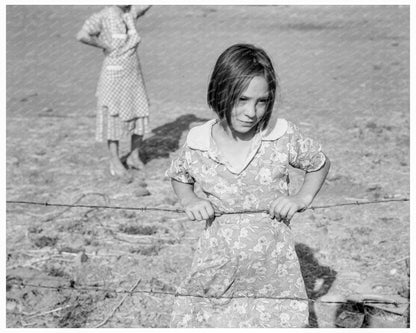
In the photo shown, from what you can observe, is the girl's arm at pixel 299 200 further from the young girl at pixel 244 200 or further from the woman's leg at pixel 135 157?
the woman's leg at pixel 135 157

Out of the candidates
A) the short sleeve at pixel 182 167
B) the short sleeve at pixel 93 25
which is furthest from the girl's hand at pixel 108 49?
the short sleeve at pixel 182 167

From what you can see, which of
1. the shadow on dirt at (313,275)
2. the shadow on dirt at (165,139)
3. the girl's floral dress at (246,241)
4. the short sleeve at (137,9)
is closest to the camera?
the girl's floral dress at (246,241)

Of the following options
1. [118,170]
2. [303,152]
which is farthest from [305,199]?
[118,170]

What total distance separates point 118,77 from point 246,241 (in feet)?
10.6

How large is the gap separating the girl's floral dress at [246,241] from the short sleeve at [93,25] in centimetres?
301

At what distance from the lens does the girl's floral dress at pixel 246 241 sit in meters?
2.07

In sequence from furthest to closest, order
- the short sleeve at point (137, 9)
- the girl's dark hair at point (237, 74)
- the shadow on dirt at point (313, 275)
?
1. the short sleeve at point (137, 9)
2. the shadow on dirt at point (313, 275)
3. the girl's dark hair at point (237, 74)

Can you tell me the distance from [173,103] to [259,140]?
593cm

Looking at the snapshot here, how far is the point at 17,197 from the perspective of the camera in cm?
492

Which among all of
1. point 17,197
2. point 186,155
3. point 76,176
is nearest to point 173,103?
point 76,176

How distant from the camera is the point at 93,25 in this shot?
16.1 ft

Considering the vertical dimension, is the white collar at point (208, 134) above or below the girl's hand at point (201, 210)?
above

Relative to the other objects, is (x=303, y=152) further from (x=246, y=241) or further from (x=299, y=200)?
(x=246, y=241)

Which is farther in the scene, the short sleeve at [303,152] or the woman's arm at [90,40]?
the woman's arm at [90,40]
